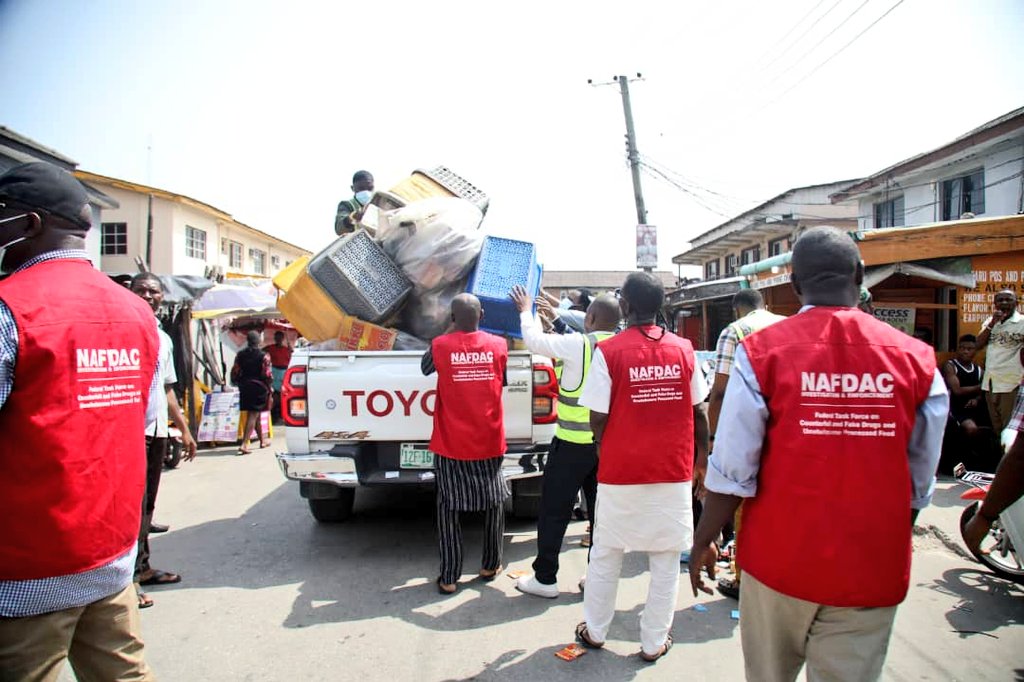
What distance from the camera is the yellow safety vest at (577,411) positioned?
12.8 ft

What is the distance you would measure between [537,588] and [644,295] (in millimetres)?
2064

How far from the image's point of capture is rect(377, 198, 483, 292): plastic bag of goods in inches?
203

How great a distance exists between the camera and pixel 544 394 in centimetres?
495

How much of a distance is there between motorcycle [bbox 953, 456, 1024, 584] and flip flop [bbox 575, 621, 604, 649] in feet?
6.69

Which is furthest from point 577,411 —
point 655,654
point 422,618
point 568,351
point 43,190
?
point 43,190

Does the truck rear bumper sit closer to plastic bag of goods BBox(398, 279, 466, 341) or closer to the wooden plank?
plastic bag of goods BBox(398, 279, 466, 341)

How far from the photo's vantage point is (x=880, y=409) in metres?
1.86

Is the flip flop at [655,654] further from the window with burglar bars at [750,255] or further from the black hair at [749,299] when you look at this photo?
the window with burglar bars at [750,255]

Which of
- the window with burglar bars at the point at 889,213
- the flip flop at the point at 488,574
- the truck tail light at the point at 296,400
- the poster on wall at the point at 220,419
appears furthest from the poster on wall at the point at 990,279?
the window with burglar bars at the point at 889,213

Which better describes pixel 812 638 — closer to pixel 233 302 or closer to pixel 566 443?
pixel 566 443

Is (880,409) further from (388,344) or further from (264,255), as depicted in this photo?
(264,255)

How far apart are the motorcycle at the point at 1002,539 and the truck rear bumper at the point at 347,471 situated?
2.81 meters

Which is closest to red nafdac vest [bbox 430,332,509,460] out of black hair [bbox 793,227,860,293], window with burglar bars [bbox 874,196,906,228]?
black hair [bbox 793,227,860,293]

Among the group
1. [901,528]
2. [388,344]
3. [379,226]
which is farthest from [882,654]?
[379,226]
